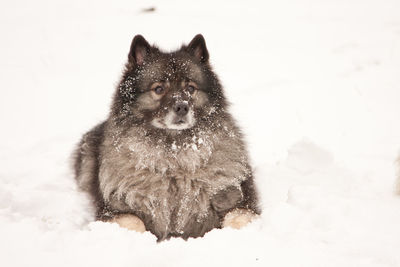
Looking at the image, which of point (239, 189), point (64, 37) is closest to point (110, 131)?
point (239, 189)

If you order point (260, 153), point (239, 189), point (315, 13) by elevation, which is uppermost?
point (315, 13)

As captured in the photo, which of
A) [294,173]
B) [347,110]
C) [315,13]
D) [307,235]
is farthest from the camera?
[315,13]

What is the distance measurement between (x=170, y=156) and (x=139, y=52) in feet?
3.21

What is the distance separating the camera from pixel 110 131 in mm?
3129

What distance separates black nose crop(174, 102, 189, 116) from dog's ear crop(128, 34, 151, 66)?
0.62 m

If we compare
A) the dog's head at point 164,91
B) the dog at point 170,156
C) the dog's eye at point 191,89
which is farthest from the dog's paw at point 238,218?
the dog's eye at point 191,89

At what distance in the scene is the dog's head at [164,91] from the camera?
2924mm

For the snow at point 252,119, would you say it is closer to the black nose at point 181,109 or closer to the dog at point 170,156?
the dog at point 170,156

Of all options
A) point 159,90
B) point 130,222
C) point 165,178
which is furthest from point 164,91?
point 130,222

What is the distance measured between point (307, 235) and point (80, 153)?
258 cm

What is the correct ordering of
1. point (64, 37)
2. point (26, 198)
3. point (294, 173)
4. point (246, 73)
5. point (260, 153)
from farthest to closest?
point (64, 37) → point (246, 73) → point (260, 153) → point (294, 173) → point (26, 198)

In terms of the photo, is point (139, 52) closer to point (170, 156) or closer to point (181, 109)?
point (181, 109)

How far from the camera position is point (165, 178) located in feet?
9.70

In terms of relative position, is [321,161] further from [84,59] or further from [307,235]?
[84,59]
